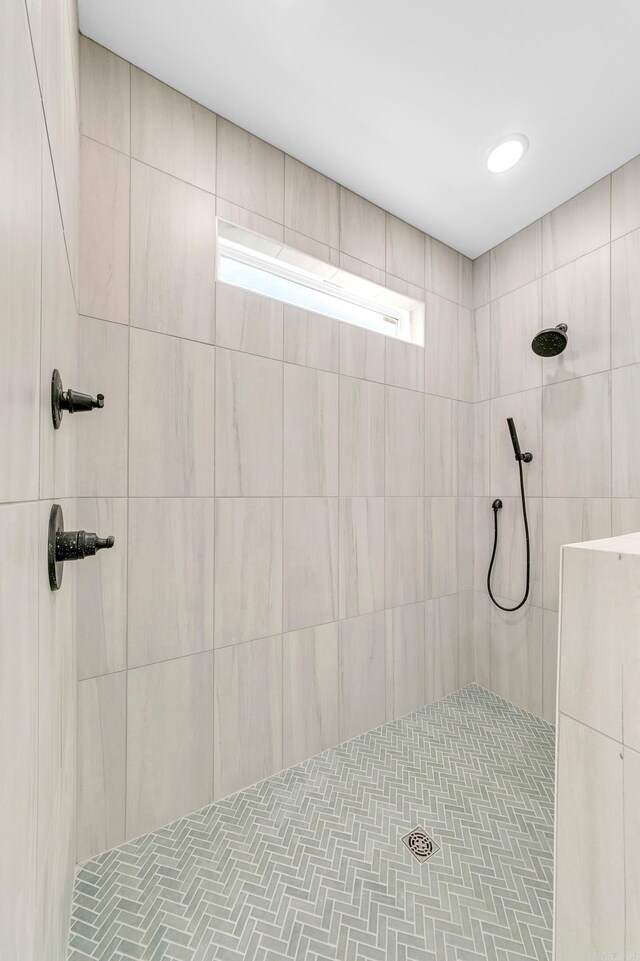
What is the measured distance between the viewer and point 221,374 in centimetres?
156

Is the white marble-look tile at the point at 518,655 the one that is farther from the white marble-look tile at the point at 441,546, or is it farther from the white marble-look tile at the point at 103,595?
the white marble-look tile at the point at 103,595

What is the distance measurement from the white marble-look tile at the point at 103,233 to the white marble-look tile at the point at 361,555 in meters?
1.22

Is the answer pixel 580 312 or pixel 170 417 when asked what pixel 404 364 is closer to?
pixel 580 312

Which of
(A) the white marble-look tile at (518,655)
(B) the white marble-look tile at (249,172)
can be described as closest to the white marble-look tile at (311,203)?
(B) the white marble-look tile at (249,172)

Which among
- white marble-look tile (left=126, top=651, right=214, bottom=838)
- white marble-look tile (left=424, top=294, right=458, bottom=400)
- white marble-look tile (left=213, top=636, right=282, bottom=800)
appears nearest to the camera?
white marble-look tile (left=126, top=651, right=214, bottom=838)

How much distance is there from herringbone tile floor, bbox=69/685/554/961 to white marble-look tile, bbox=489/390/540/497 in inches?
52.0

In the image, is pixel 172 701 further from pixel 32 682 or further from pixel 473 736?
pixel 473 736

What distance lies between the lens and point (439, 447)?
2.33 metres

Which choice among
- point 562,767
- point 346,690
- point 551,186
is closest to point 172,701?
point 346,690

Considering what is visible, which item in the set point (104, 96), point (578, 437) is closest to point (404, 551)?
point (578, 437)

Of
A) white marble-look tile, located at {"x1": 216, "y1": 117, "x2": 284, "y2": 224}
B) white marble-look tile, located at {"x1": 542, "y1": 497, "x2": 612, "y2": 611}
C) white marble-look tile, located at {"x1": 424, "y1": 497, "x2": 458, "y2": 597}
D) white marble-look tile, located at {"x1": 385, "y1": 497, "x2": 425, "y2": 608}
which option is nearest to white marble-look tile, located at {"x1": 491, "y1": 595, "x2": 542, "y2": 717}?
white marble-look tile, located at {"x1": 542, "y1": 497, "x2": 612, "y2": 611}

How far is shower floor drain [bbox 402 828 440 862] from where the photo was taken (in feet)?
4.34

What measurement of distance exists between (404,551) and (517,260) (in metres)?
1.78

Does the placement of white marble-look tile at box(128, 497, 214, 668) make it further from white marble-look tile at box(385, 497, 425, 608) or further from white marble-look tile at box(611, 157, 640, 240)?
white marble-look tile at box(611, 157, 640, 240)
